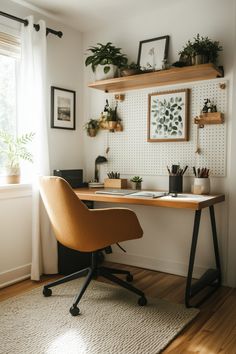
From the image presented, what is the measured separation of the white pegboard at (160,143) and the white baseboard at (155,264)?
803 mm

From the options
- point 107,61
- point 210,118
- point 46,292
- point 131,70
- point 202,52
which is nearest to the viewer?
point 46,292

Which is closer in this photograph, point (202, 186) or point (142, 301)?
point (142, 301)

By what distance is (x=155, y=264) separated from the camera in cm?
317

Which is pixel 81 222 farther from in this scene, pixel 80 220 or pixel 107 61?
pixel 107 61

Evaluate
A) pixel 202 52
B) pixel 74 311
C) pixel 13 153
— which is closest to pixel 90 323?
pixel 74 311

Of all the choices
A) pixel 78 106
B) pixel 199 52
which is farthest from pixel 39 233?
pixel 199 52

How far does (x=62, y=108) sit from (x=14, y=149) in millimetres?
737

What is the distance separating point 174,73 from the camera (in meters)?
2.69

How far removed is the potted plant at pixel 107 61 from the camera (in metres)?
3.10

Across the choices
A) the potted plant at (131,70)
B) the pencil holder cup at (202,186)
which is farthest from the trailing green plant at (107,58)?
the pencil holder cup at (202,186)

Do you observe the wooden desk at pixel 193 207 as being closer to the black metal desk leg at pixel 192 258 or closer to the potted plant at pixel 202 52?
the black metal desk leg at pixel 192 258

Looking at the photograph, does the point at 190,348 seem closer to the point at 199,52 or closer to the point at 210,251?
the point at 210,251

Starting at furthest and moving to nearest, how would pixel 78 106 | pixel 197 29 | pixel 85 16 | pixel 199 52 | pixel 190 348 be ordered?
1. pixel 78 106
2. pixel 85 16
3. pixel 197 29
4. pixel 199 52
5. pixel 190 348

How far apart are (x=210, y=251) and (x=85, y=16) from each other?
235 centimetres
